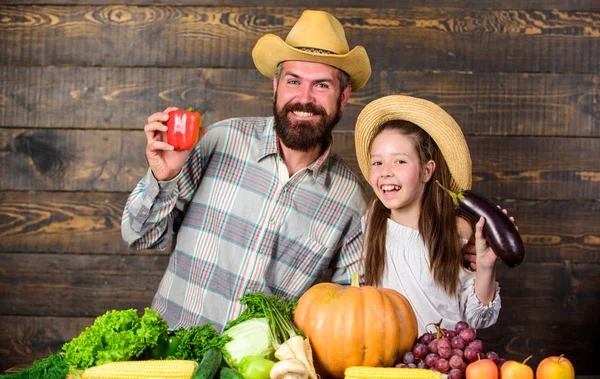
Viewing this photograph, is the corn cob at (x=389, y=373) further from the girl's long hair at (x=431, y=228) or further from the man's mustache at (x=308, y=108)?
the man's mustache at (x=308, y=108)

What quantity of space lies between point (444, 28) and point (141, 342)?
2694mm

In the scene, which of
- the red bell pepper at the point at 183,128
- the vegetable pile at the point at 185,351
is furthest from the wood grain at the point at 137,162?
the vegetable pile at the point at 185,351

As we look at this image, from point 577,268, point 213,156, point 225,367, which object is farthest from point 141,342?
point 577,268

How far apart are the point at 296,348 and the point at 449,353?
0.44m

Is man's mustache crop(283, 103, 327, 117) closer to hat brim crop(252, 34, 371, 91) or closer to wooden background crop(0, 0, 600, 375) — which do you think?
hat brim crop(252, 34, 371, 91)

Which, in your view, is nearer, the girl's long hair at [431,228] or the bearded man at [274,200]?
the girl's long hair at [431,228]

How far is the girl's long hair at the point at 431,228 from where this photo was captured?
8.20 feet

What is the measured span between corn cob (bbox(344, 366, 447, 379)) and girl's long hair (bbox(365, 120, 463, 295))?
886mm

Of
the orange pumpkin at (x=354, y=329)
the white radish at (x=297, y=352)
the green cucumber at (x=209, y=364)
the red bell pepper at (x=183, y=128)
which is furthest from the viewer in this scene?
the red bell pepper at (x=183, y=128)

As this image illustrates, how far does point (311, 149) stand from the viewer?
287cm

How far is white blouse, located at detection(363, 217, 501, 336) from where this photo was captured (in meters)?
2.42

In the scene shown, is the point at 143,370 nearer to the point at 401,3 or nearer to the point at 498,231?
the point at 498,231

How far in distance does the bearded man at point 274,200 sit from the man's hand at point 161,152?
1.22 feet

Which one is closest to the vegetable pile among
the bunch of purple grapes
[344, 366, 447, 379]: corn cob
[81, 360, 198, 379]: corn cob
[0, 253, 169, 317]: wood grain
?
[81, 360, 198, 379]: corn cob
